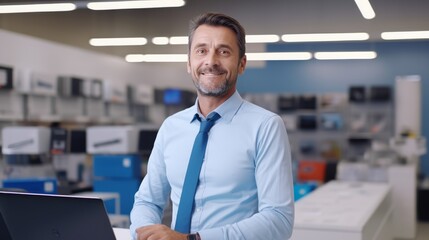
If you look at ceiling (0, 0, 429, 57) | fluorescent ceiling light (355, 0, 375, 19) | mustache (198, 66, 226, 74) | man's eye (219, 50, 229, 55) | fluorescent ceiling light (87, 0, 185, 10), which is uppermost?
ceiling (0, 0, 429, 57)

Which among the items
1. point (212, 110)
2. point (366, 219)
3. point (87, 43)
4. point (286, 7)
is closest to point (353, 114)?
point (286, 7)

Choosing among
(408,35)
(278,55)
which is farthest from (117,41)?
(408,35)

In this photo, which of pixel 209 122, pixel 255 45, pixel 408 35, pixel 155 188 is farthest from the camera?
pixel 255 45

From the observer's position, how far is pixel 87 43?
11203 mm

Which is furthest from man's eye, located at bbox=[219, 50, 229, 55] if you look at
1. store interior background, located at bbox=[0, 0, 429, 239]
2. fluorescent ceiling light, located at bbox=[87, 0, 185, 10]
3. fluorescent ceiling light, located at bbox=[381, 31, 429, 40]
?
fluorescent ceiling light, located at bbox=[381, 31, 429, 40]

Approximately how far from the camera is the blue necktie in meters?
1.71

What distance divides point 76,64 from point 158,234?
9.97m

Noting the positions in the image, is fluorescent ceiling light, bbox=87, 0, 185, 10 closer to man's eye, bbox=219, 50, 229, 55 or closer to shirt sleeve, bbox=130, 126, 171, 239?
shirt sleeve, bbox=130, 126, 171, 239

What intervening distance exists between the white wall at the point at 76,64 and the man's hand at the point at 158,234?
8.14m

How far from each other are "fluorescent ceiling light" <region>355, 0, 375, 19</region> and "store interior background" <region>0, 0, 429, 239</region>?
0.20 meters

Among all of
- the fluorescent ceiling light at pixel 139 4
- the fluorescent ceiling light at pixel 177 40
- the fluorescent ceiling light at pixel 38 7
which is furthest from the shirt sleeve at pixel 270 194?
the fluorescent ceiling light at pixel 177 40

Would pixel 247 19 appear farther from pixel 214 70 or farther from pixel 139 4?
pixel 214 70

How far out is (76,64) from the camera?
36.4 feet

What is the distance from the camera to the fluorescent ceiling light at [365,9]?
7391 millimetres
